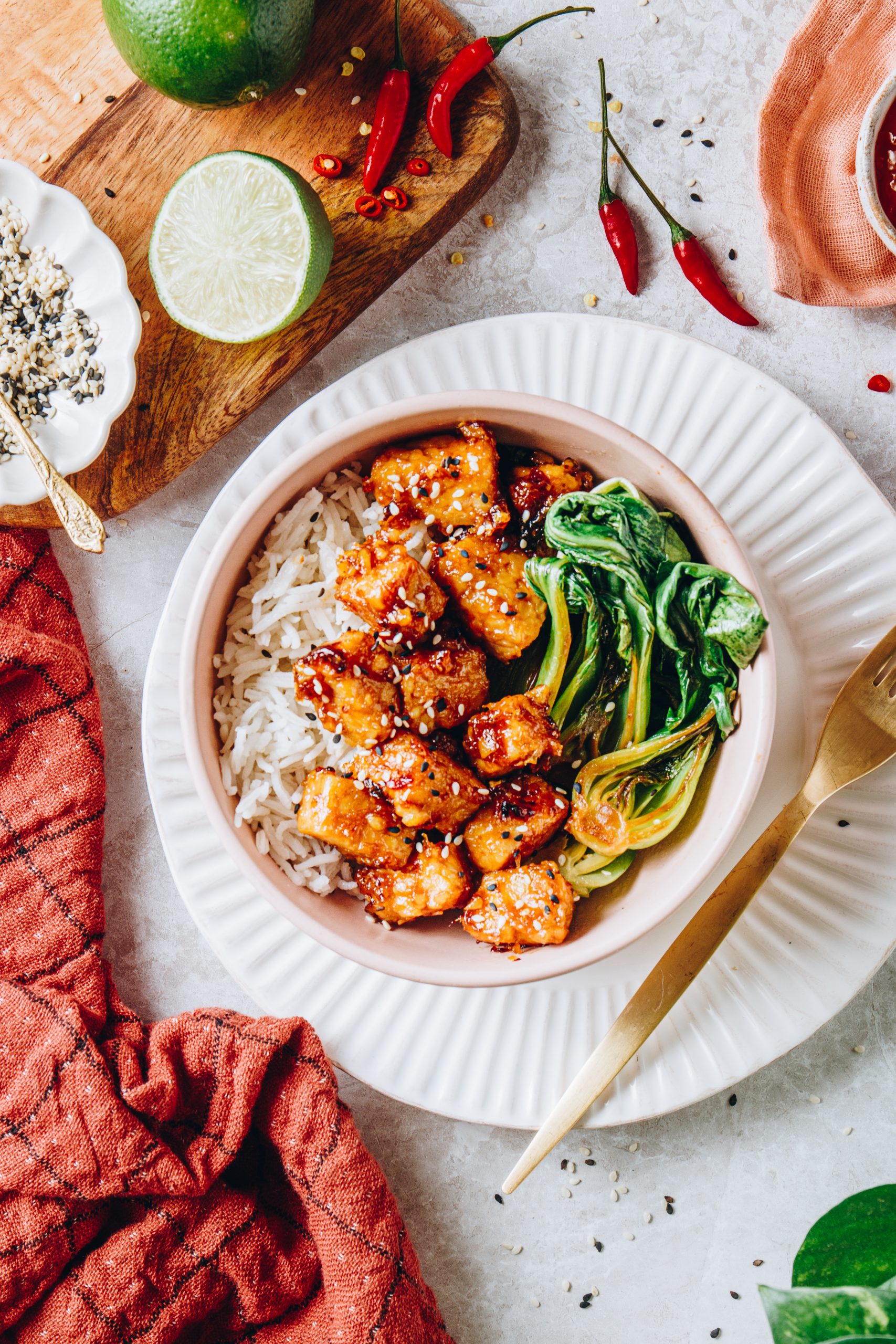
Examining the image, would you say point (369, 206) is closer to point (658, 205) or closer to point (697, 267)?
point (658, 205)

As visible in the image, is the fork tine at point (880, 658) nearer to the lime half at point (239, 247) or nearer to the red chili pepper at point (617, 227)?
the red chili pepper at point (617, 227)

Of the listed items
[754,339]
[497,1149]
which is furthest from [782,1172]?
[754,339]

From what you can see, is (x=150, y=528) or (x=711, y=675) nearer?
(x=711, y=675)

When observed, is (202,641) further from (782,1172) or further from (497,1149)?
(782,1172)

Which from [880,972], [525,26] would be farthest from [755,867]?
[525,26]

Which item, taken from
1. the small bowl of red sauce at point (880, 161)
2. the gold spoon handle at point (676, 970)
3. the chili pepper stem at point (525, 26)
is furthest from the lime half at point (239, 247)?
the gold spoon handle at point (676, 970)

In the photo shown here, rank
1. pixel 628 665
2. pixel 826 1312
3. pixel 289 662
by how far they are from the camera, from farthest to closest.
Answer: pixel 289 662 → pixel 628 665 → pixel 826 1312
